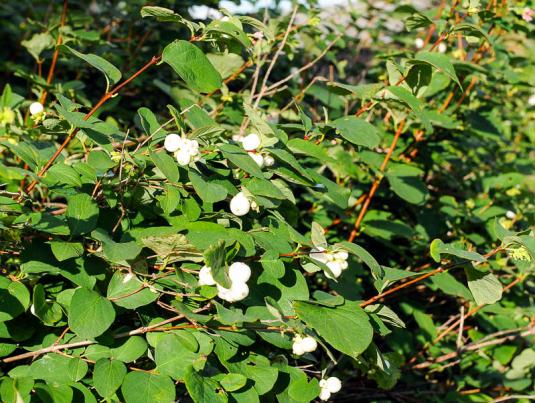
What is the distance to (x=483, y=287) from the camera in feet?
5.46

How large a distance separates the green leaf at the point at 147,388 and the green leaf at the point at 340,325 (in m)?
0.33

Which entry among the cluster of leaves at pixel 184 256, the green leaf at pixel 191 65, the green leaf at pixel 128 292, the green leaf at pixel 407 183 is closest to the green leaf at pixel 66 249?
the cluster of leaves at pixel 184 256

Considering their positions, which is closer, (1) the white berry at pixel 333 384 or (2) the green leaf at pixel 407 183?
(1) the white berry at pixel 333 384

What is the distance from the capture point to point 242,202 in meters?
1.54

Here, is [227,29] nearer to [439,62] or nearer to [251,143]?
[251,143]

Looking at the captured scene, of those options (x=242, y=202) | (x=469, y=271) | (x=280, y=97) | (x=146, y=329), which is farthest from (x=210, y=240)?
(x=280, y=97)

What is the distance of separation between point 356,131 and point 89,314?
838 mm

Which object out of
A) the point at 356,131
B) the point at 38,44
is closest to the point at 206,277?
the point at 356,131

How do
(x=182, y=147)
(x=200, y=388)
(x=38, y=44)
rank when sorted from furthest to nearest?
(x=38, y=44) < (x=182, y=147) < (x=200, y=388)

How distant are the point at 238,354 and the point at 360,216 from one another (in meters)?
1.01

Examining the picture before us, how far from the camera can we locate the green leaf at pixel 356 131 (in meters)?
1.74

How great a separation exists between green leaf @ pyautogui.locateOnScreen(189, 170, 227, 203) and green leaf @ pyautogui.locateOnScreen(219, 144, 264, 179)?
0.23ft

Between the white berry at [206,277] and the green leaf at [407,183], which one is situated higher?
the white berry at [206,277]

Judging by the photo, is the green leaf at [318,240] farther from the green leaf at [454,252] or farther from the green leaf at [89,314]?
the green leaf at [89,314]
